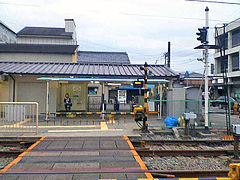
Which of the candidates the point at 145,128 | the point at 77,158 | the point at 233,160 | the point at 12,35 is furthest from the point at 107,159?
the point at 12,35

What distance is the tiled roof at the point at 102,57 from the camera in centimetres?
3517

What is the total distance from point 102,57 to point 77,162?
106ft

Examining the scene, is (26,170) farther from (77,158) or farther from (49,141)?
(49,141)

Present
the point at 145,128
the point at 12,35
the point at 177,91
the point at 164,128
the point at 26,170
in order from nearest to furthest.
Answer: the point at 26,170, the point at 145,128, the point at 164,128, the point at 177,91, the point at 12,35

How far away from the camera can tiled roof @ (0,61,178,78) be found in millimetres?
14871

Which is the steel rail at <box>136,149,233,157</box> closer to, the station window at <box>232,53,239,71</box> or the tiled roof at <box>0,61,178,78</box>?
the tiled roof at <box>0,61,178,78</box>

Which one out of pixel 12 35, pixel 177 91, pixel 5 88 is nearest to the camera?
pixel 177 91

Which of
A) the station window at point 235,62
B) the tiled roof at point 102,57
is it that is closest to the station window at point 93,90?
the tiled roof at point 102,57

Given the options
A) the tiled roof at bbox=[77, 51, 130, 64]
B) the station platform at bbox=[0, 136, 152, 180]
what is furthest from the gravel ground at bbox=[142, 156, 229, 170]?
the tiled roof at bbox=[77, 51, 130, 64]

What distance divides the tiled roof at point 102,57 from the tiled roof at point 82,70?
688 inches

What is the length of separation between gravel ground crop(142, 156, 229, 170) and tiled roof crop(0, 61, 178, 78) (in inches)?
345

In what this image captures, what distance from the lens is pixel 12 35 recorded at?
115ft

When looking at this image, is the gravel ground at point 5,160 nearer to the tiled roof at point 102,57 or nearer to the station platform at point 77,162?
the station platform at point 77,162

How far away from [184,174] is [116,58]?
105ft
